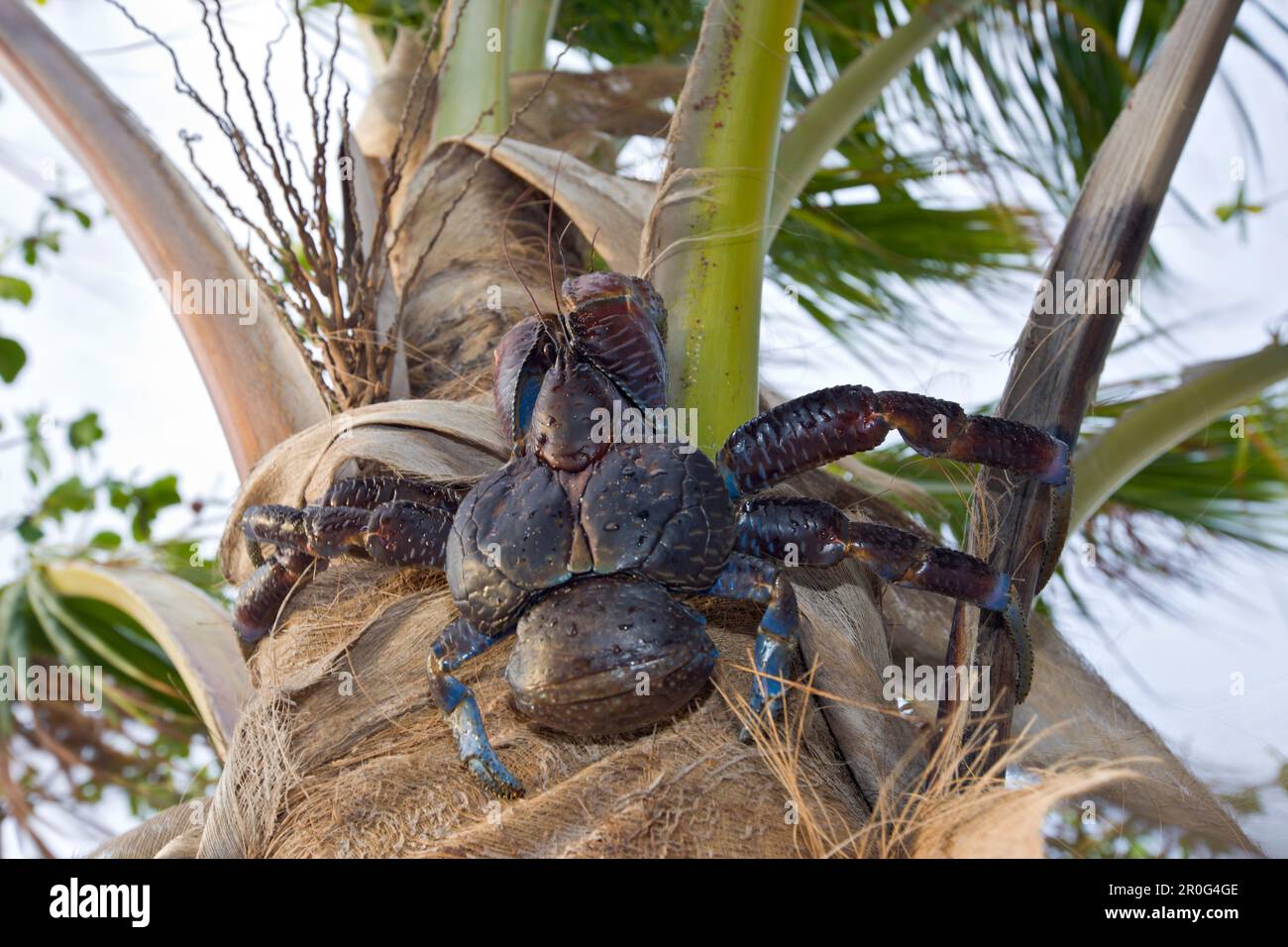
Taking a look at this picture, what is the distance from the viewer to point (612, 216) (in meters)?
1.49

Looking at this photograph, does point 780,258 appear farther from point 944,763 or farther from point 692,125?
point 944,763

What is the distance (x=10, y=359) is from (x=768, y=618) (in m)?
2.03

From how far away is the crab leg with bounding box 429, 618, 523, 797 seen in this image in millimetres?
1095

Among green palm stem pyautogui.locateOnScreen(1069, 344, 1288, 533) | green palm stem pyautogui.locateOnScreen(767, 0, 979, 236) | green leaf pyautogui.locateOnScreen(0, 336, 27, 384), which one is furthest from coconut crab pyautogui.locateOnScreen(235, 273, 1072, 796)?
green leaf pyautogui.locateOnScreen(0, 336, 27, 384)

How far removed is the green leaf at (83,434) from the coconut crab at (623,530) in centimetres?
169

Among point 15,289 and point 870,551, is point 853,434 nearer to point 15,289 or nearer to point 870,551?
point 870,551

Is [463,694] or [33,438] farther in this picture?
[33,438]

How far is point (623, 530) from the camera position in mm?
1071

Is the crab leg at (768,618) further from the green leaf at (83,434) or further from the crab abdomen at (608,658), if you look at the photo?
the green leaf at (83,434)

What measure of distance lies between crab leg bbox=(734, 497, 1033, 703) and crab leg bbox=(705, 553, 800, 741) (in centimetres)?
4

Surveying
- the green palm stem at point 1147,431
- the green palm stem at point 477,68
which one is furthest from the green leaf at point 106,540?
the green palm stem at point 1147,431

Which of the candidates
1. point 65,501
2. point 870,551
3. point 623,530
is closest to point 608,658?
point 623,530

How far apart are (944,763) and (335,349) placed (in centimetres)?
92

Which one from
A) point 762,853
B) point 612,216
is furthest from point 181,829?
point 612,216
